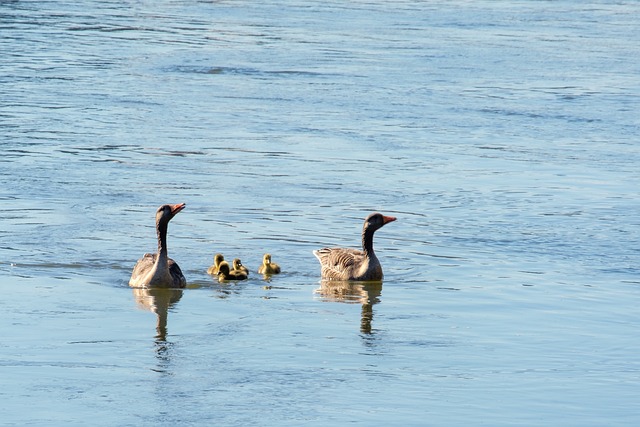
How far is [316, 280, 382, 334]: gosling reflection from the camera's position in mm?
13547

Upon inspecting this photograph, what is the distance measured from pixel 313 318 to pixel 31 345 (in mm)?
2637

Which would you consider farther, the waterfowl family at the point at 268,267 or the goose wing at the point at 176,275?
the waterfowl family at the point at 268,267

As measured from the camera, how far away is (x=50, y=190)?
700 inches

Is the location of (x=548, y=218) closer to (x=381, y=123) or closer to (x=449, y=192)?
(x=449, y=192)

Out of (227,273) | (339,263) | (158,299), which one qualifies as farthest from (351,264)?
(158,299)

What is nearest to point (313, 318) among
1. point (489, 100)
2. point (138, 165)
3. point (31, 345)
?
point (31, 345)

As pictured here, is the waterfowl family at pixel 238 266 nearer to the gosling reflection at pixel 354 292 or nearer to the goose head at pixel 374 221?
the gosling reflection at pixel 354 292

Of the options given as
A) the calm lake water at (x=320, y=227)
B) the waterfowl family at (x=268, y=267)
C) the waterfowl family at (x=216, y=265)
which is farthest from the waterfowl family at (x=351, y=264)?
the waterfowl family at (x=216, y=265)

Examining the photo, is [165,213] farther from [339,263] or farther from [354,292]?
[354,292]

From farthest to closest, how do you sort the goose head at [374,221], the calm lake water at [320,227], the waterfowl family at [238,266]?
the goose head at [374,221]
the waterfowl family at [238,266]
the calm lake water at [320,227]

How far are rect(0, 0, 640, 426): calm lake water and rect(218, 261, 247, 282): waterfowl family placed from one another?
14cm

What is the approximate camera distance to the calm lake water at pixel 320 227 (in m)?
10.2

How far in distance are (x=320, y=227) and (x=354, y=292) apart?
7.59ft

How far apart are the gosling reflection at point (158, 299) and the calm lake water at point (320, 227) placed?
3 cm
